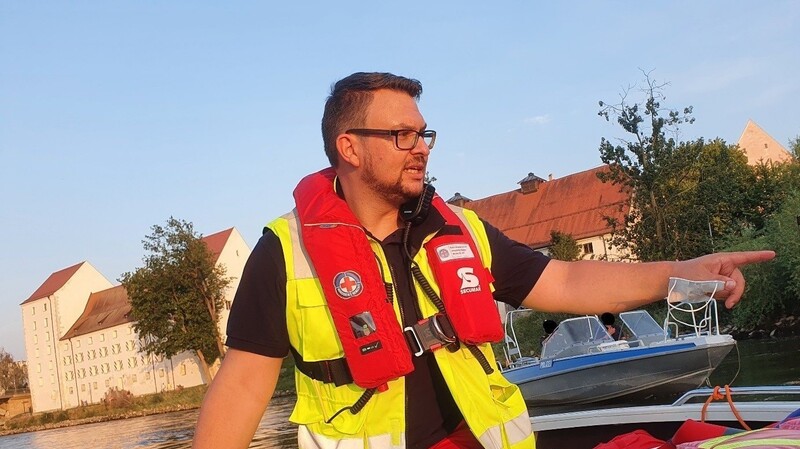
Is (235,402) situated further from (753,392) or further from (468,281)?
(753,392)

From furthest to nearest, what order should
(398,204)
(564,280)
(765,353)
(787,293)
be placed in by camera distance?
(787,293), (765,353), (564,280), (398,204)

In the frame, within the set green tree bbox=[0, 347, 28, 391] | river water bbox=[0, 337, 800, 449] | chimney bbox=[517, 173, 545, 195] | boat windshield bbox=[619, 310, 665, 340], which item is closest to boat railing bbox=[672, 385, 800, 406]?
river water bbox=[0, 337, 800, 449]

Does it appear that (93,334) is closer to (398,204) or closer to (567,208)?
(567,208)

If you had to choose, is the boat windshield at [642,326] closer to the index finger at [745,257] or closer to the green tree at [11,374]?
the index finger at [745,257]

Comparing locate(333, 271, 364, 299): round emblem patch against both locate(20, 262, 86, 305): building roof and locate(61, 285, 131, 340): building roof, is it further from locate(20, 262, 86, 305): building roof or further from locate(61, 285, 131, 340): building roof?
locate(20, 262, 86, 305): building roof

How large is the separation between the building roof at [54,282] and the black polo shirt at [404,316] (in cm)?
9183

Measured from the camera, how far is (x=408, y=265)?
2576 mm

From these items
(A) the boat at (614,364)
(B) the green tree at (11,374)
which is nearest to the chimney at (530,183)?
(A) the boat at (614,364)

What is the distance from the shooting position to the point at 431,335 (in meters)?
2.45

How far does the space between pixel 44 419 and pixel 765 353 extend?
66.6m

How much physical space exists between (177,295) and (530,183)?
94.9ft

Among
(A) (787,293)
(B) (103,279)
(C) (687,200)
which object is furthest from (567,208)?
(B) (103,279)

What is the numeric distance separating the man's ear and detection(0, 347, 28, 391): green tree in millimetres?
134676

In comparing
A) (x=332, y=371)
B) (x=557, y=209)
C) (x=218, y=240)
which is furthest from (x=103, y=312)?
(x=332, y=371)
